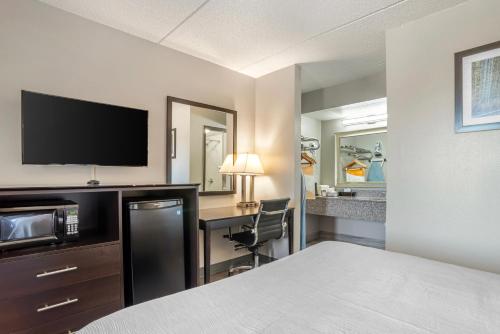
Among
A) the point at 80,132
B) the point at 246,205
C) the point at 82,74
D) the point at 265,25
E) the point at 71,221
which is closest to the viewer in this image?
the point at 71,221

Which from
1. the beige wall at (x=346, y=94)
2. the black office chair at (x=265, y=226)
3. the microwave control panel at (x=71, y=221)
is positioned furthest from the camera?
the beige wall at (x=346, y=94)

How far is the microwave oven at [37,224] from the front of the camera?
1561 mm

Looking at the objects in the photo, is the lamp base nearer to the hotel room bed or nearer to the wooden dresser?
the wooden dresser

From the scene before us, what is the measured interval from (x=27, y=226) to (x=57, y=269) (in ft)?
1.06

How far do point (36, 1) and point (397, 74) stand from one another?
9.89 feet

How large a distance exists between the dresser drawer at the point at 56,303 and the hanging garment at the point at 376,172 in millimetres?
3534

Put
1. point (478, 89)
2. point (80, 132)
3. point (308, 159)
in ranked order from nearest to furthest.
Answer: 1. point (478, 89)
2. point (80, 132)
3. point (308, 159)

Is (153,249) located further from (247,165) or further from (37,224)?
(247,165)

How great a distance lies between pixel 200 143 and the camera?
3.02 m

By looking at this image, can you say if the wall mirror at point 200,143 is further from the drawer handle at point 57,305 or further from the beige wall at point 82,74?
the drawer handle at point 57,305

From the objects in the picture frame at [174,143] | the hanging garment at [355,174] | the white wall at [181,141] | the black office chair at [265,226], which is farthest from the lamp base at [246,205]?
the hanging garment at [355,174]

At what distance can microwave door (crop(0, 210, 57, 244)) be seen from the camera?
155cm

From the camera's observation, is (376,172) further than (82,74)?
Yes

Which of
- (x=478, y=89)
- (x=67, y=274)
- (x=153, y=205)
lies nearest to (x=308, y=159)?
(x=478, y=89)
